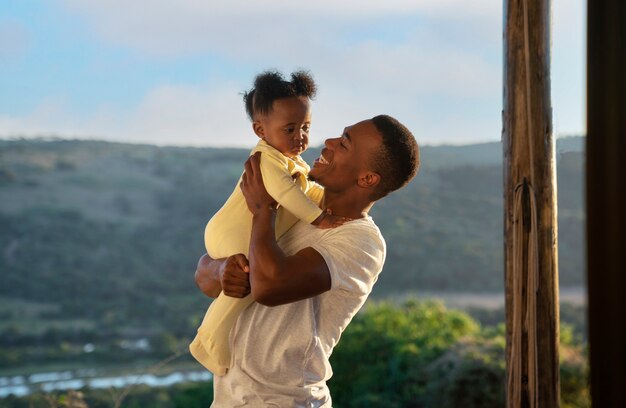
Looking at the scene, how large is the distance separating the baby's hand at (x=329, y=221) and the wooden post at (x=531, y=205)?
24.7 inches

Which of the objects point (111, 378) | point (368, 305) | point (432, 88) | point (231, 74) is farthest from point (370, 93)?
point (111, 378)

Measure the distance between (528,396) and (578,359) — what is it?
356cm

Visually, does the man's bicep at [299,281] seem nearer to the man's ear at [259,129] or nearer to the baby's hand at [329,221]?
the baby's hand at [329,221]

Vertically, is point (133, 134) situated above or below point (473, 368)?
above

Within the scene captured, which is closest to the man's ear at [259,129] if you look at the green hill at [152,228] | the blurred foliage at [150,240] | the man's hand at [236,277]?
the man's hand at [236,277]

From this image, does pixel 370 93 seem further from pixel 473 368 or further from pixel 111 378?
pixel 111 378

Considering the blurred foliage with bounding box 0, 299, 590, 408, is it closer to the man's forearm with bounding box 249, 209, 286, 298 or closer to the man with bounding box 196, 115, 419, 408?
the man with bounding box 196, 115, 419, 408

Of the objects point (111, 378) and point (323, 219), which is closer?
point (323, 219)

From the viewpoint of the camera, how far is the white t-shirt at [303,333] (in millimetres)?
1858

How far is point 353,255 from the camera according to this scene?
1.87 m

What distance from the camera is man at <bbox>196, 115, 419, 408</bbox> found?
5.92 feet

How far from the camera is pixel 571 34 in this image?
547cm

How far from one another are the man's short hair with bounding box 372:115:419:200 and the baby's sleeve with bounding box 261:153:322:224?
0.15 m
